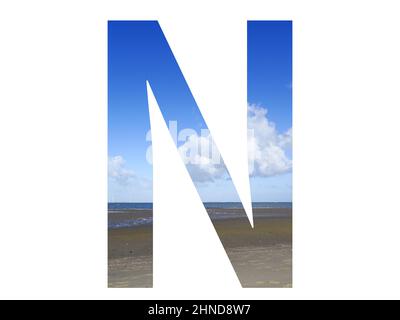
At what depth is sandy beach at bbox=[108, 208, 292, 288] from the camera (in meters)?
5.34

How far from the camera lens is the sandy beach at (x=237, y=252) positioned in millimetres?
5336

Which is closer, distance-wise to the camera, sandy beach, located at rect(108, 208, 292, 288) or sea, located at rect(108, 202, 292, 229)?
sandy beach, located at rect(108, 208, 292, 288)

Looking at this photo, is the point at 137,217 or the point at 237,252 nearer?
the point at 237,252

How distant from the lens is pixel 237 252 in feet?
23.8

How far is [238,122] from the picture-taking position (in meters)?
4.57

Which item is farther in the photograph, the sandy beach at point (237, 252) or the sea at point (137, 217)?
the sea at point (137, 217)
